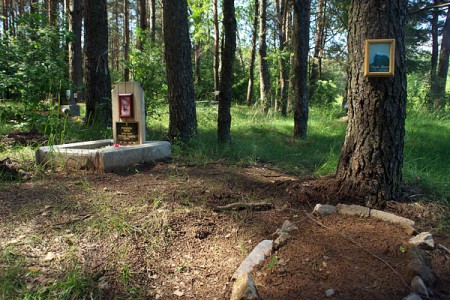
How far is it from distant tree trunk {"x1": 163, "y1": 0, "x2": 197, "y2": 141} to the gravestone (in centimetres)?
111

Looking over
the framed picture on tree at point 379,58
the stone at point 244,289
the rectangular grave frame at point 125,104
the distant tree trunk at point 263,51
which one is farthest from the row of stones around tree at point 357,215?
the distant tree trunk at point 263,51

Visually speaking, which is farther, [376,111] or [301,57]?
[301,57]

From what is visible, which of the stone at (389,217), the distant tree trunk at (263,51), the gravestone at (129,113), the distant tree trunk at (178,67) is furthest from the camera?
the distant tree trunk at (263,51)

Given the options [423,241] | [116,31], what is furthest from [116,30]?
[423,241]

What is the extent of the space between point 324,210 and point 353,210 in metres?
0.24

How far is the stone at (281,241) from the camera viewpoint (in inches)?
106

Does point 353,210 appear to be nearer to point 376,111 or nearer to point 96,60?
point 376,111

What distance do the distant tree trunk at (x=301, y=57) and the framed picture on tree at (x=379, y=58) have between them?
16.8 ft

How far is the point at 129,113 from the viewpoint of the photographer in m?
5.50

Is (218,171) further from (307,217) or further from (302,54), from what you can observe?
(302,54)

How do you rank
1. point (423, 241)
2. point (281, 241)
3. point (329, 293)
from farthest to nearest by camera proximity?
point (281, 241) < point (423, 241) < point (329, 293)

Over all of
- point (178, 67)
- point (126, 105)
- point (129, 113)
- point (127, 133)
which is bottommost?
point (127, 133)

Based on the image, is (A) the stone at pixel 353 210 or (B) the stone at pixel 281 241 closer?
(B) the stone at pixel 281 241

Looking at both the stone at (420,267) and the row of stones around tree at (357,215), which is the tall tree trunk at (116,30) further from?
the stone at (420,267)
